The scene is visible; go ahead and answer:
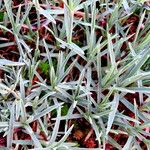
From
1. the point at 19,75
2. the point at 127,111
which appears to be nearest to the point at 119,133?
the point at 127,111

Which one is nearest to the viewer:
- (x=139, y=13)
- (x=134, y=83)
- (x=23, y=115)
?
(x=23, y=115)

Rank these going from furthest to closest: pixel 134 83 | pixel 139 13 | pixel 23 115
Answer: pixel 139 13 < pixel 134 83 < pixel 23 115

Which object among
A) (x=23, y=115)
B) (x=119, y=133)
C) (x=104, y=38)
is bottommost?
(x=119, y=133)

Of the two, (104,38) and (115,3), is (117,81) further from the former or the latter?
(115,3)

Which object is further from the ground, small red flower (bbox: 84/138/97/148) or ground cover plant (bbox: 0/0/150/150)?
ground cover plant (bbox: 0/0/150/150)

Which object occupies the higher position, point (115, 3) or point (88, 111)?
point (115, 3)

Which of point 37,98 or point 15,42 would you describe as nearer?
point 37,98

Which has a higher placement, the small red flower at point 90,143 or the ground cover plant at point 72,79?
the ground cover plant at point 72,79

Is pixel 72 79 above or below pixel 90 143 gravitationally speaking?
above
